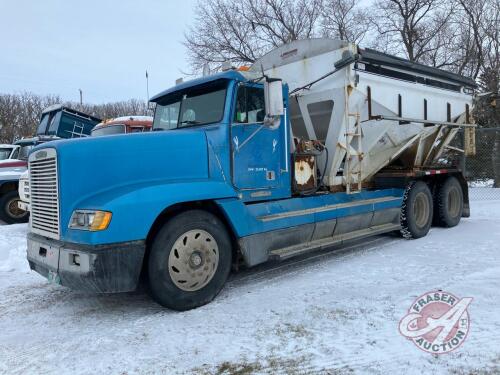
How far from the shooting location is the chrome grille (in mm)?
4340

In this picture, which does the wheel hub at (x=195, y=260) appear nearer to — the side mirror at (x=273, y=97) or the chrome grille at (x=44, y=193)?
the chrome grille at (x=44, y=193)

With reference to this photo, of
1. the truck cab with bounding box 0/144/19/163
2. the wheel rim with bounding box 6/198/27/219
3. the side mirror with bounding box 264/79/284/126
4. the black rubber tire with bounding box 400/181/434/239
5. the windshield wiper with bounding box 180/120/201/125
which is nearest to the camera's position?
the side mirror with bounding box 264/79/284/126

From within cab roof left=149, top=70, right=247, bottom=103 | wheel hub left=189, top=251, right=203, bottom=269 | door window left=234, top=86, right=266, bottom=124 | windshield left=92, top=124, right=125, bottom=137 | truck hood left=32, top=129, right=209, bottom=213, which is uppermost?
windshield left=92, top=124, right=125, bottom=137

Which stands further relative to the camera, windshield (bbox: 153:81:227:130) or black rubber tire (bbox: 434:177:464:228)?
black rubber tire (bbox: 434:177:464:228)

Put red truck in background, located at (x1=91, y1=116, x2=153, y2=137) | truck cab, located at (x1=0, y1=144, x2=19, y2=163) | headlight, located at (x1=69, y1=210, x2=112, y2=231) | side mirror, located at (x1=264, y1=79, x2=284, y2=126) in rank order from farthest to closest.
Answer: truck cab, located at (x1=0, y1=144, x2=19, y2=163), red truck in background, located at (x1=91, y1=116, x2=153, y2=137), side mirror, located at (x1=264, y1=79, x2=284, y2=126), headlight, located at (x1=69, y1=210, x2=112, y2=231)

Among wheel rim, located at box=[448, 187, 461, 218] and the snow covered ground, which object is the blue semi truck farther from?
wheel rim, located at box=[448, 187, 461, 218]

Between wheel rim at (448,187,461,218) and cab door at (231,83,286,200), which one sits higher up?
cab door at (231,83,286,200)

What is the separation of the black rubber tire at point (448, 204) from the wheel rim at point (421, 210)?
82 cm

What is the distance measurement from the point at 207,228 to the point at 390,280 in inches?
94.0

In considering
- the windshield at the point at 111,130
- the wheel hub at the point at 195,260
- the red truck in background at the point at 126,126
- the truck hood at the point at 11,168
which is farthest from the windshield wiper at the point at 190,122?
the truck hood at the point at 11,168

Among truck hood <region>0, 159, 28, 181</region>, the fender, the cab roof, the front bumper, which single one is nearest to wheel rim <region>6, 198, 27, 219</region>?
truck hood <region>0, 159, 28, 181</region>

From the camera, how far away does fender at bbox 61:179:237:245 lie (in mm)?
3998

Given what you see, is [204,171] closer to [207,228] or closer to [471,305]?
[207,228]

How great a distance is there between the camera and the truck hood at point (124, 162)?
4.20 m
